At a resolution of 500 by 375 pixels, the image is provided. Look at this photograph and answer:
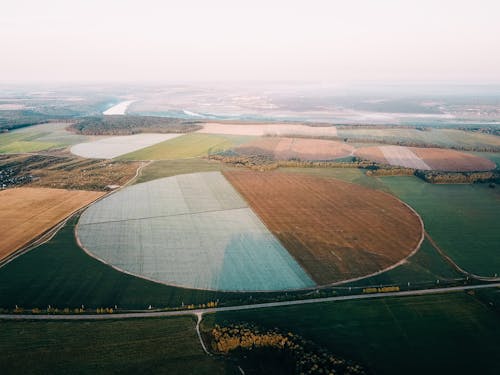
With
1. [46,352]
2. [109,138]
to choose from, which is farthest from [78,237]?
[109,138]

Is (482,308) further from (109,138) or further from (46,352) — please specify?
(109,138)

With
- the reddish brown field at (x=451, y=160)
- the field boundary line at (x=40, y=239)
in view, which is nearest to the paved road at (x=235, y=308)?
the field boundary line at (x=40, y=239)

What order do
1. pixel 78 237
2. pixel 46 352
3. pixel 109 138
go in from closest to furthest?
pixel 46 352 → pixel 78 237 → pixel 109 138

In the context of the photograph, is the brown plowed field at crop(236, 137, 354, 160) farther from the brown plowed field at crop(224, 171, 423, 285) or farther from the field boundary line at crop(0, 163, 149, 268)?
the field boundary line at crop(0, 163, 149, 268)

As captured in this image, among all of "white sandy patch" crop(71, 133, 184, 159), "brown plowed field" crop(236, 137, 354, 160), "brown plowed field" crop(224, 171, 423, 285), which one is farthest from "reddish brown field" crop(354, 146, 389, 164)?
"white sandy patch" crop(71, 133, 184, 159)

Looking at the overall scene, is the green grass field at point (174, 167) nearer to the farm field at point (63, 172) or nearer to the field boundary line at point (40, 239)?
the farm field at point (63, 172)

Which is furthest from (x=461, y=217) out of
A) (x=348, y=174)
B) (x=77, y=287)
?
(x=77, y=287)
